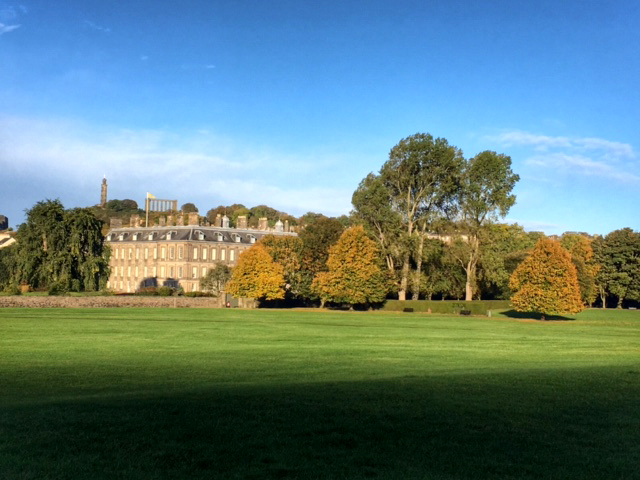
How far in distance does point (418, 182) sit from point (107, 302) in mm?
35747

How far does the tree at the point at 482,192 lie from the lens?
247ft

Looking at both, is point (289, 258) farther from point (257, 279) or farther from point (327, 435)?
point (327, 435)

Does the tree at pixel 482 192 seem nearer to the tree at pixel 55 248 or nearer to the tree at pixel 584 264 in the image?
the tree at pixel 584 264

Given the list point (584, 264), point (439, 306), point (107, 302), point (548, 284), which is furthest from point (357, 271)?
point (584, 264)

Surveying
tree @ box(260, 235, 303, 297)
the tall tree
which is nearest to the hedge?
the tall tree

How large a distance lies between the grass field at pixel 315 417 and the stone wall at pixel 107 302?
4696cm

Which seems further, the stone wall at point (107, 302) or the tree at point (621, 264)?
the tree at point (621, 264)

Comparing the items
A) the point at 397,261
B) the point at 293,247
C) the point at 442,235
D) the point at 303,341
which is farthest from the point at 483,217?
the point at 303,341

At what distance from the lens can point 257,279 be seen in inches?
3282

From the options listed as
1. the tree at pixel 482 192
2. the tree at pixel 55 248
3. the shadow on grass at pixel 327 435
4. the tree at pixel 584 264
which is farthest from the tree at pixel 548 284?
the shadow on grass at pixel 327 435

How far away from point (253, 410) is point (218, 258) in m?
111

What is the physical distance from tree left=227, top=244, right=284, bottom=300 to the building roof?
34.8 metres

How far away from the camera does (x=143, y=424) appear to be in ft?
37.0

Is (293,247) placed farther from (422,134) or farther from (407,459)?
(407,459)
